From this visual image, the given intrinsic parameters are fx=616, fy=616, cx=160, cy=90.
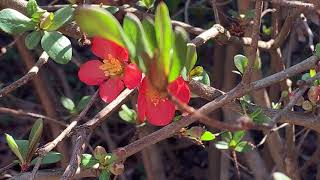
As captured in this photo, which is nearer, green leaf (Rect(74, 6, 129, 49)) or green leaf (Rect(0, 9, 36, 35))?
green leaf (Rect(74, 6, 129, 49))

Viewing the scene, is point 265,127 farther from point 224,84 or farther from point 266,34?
point 224,84

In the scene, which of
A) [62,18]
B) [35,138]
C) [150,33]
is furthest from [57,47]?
[150,33]

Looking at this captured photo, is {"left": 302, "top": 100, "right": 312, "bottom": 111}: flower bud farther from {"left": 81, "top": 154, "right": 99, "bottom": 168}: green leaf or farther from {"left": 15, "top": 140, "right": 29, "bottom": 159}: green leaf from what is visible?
{"left": 15, "top": 140, "right": 29, "bottom": 159}: green leaf

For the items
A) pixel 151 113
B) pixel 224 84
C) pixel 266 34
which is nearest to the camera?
pixel 151 113

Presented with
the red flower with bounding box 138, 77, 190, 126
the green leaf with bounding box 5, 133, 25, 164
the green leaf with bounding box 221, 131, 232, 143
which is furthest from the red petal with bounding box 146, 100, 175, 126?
the green leaf with bounding box 221, 131, 232, 143

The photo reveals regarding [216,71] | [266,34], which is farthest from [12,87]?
[216,71]

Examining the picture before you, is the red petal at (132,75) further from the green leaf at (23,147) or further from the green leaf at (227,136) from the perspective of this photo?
the green leaf at (227,136)

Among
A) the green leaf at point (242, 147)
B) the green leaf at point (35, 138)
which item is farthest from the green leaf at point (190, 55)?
the green leaf at point (242, 147)
